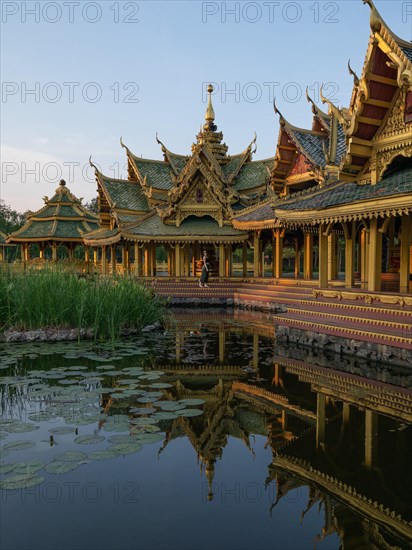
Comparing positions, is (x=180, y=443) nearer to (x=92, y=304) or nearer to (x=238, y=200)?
(x=92, y=304)

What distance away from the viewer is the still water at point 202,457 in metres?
3.08

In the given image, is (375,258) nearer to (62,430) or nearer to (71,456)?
(62,430)

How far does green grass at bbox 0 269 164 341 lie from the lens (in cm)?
987

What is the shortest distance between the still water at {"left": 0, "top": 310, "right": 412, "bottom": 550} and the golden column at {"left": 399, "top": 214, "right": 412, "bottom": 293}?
10.2 ft

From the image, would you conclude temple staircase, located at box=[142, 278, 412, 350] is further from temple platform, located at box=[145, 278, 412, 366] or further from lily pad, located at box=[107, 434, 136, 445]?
lily pad, located at box=[107, 434, 136, 445]

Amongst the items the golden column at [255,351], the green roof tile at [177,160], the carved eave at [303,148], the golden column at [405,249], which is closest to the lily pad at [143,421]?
the golden column at [255,351]

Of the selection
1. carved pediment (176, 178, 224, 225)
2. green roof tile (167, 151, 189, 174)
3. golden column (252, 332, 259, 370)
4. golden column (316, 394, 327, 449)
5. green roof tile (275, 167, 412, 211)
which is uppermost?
green roof tile (167, 151, 189, 174)

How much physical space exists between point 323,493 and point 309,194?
9964 millimetres

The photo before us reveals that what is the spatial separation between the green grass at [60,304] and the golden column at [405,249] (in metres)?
6.09

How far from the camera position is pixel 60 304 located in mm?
9977

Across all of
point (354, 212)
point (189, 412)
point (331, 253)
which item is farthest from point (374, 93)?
point (189, 412)

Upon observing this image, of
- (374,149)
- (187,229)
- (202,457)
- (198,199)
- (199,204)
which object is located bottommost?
(202,457)

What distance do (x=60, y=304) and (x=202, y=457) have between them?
6607mm

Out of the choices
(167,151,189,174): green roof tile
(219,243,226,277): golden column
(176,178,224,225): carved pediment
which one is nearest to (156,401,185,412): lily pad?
(219,243,226,277): golden column
